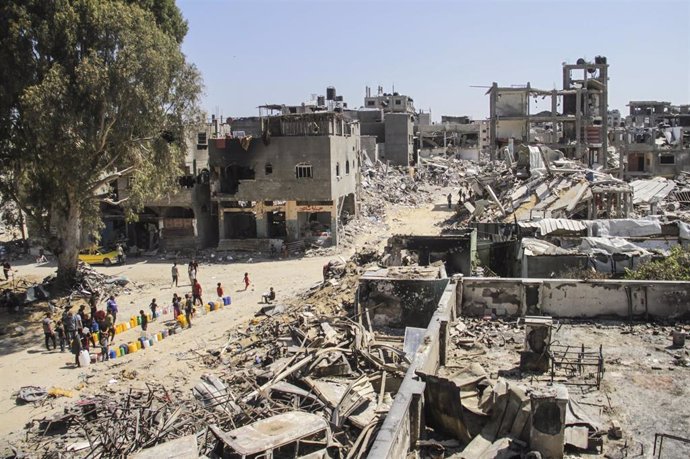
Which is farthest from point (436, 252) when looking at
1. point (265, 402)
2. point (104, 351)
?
point (104, 351)

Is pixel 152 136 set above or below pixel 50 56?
below

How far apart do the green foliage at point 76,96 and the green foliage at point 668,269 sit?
54.2 feet

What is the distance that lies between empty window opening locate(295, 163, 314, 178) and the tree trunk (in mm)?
10725

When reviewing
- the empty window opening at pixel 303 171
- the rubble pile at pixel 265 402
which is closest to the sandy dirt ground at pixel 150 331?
the rubble pile at pixel 265 402

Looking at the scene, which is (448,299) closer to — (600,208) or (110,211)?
(600,208)

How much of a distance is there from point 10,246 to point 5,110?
15.4 meters

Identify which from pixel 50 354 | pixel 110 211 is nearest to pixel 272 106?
pixel 110 211

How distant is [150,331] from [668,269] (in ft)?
48.7

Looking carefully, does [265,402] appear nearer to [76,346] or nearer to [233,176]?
[76,346]

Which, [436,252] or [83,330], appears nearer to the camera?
[83,330]

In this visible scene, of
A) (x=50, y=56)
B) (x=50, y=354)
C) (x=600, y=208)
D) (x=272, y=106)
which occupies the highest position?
(x=272, y=106)

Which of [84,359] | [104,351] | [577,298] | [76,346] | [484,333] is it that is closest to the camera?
[484,333]

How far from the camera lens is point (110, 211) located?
3497 centimetres

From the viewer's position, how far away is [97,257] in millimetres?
31391
